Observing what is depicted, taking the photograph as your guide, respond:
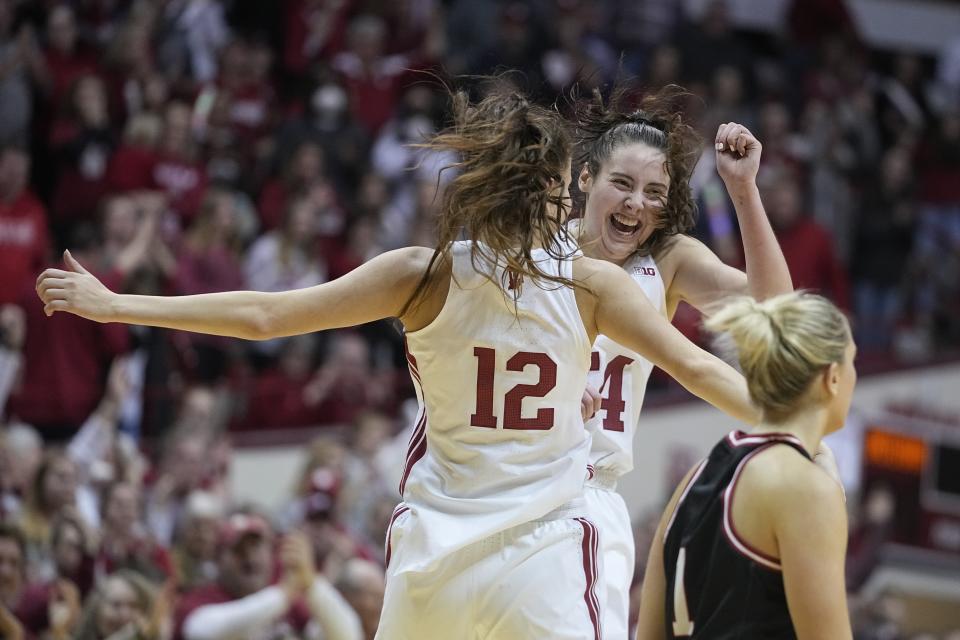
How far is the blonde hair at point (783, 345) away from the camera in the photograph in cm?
327

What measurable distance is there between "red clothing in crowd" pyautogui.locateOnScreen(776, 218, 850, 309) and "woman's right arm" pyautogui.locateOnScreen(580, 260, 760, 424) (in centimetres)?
873

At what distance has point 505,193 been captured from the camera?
3744 millimetres

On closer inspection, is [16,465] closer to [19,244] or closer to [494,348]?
[19,244]

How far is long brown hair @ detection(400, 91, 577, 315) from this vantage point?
3736mm

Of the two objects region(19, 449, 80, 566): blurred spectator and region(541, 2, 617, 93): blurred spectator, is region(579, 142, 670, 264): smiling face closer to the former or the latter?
region(19, 449, 80, 566): blurred spectator

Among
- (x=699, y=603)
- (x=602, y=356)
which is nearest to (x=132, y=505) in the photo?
(x=602, y=356)

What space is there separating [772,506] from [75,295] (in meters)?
1.74

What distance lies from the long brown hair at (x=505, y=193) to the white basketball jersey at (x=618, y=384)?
840 millimetres

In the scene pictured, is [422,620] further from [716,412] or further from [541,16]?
[541,16]

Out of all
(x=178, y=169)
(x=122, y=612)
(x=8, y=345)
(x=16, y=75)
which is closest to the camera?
(x=122, y=612)

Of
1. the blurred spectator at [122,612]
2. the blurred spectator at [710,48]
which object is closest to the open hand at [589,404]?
the blurred spectator at [122,612]

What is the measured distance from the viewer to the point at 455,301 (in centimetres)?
376

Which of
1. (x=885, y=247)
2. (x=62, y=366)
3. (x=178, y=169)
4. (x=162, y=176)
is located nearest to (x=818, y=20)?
(x=885, y=247)

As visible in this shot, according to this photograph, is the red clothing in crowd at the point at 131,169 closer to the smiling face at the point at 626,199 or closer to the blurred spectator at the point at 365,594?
the blurred spectator at the point at 365,594
